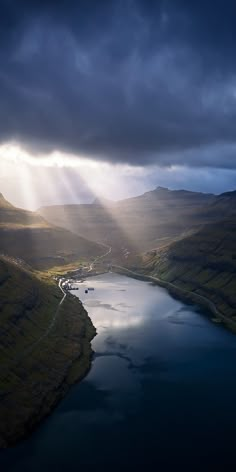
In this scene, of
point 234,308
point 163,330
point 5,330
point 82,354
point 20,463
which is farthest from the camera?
point 234,308

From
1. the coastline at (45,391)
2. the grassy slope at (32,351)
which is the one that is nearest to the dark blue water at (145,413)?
the coastline at (45,391)

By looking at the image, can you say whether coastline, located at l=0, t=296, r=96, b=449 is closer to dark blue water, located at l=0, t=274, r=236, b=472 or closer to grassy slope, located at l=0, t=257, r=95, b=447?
grassy slope, located at l=0, t=257, r=95, b=447

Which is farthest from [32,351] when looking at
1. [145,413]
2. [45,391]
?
[145,413]

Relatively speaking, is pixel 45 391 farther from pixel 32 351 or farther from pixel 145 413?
pixel 145 413

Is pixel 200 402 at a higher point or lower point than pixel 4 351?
lower

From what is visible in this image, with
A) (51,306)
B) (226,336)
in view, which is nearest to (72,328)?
(51,306)

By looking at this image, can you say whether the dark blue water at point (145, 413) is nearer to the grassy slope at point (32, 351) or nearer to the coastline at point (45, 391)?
the coastline at point (45, 391)

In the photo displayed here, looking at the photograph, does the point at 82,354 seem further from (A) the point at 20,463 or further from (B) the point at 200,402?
(A) the point at 20,463
